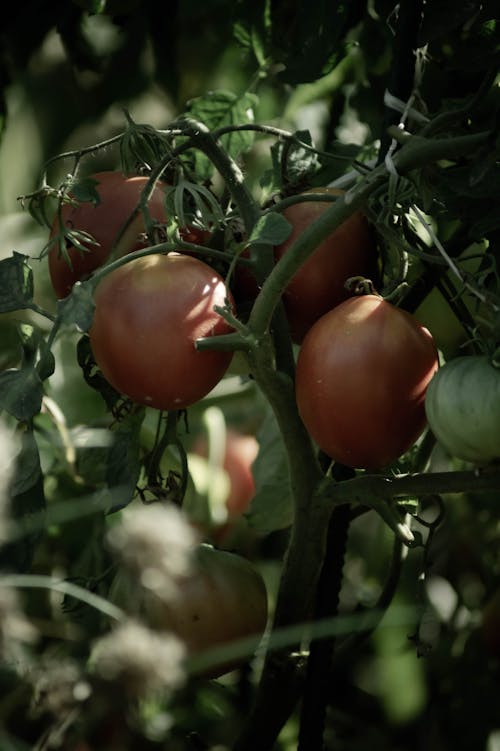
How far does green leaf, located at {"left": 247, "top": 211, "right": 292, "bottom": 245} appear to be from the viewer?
63 centimetres

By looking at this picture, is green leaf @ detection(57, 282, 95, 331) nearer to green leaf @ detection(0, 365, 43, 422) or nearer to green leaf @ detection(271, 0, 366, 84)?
green leaf @ detection(0, 365, 43, 422)

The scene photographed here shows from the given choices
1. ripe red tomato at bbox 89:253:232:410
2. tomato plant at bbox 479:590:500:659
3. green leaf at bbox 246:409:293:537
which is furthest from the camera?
tomato plant at bbox 479:590:500:659

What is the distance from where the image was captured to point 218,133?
2.36ft

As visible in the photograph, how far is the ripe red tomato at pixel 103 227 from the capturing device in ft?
2.39

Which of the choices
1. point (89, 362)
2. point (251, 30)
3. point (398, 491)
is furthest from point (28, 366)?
point (251, 30)

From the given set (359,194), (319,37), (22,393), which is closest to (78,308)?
(22,393)

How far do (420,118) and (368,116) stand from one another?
16.0 inches

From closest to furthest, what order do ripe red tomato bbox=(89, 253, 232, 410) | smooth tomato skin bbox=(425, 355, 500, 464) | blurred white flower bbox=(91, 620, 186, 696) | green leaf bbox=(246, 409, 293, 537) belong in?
blurred white flower bbox=(91, 620, 186, 696) → smooth tomato skin bbox=(425, 355, 500, 464) → ripe red tomato bbox=(89, 253, 232, 410) → green leaf bbox=(246, 409, 293, 537)

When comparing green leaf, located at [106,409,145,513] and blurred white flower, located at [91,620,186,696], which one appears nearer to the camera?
blurred white flower, located at [91,620,186,696]

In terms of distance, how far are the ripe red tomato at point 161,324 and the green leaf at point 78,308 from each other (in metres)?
A: 0.06

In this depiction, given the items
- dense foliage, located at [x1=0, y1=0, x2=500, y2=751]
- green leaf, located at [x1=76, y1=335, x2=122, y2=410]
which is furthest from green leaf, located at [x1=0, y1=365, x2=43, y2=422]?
green leaf, located at [x1=76, y1=335, x2=122, y2=410]

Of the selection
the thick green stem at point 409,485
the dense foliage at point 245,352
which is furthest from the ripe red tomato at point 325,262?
the thick green stem at point 409,485

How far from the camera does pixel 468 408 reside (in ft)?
1.81

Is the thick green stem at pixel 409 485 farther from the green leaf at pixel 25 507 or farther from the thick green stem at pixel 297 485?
the green leaf at pixel 25 507
